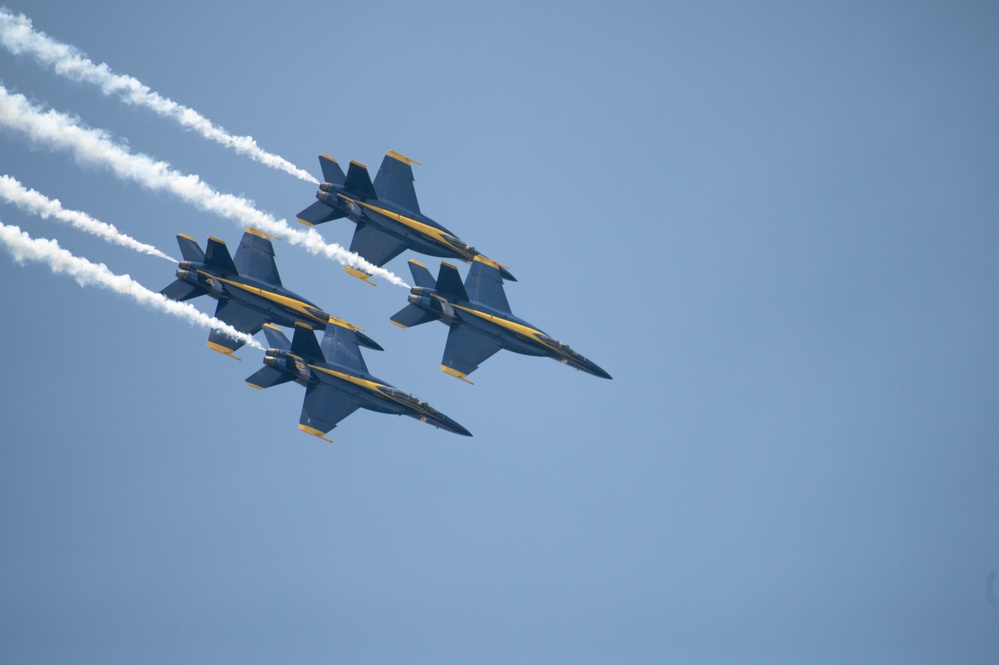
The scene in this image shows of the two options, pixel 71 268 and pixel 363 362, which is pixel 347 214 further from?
pixel 71 268

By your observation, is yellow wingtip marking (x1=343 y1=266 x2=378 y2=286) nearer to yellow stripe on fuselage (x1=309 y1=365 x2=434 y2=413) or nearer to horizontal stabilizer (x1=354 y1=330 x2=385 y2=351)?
horizontal stabilizer (x1=354 y1=330 x2=385 y2=351)

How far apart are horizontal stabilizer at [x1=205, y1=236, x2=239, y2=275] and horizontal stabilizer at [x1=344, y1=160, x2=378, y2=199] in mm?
9307

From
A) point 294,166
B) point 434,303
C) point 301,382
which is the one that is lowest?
point 301,382

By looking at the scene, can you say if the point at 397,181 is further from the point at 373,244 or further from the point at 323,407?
the point at 323,407

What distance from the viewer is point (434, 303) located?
10206 cm

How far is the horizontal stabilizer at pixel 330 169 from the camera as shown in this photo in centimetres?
10581

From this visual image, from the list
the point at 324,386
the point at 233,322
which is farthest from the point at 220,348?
the point at 324,386

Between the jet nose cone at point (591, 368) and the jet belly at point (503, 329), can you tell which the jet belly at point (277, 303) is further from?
the jet nose cone at point (591, 368)

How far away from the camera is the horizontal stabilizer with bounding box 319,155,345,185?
105812 millimetres

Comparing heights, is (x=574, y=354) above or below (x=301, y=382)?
above

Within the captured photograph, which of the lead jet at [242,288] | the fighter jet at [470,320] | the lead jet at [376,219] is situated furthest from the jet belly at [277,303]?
the fighter jet at [470,320]

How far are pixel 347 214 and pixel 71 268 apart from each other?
1793cm

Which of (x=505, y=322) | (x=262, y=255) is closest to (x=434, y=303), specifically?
(x=505, y=322)

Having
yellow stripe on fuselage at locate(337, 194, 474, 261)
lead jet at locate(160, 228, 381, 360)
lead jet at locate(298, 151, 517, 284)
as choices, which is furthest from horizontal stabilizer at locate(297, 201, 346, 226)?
lead jet at locate(160, 228, 381, 360)
